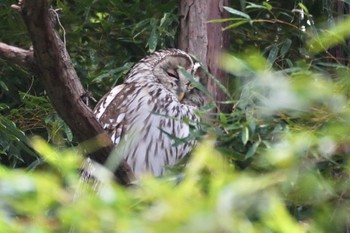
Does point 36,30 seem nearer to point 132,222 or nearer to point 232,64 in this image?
point 232,64

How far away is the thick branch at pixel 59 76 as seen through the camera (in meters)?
2.16

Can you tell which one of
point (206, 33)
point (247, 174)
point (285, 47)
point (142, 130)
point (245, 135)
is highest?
point (247, 174)

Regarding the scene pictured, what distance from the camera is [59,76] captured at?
226 cm

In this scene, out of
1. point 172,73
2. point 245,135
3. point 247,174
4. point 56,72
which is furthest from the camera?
point 172,73

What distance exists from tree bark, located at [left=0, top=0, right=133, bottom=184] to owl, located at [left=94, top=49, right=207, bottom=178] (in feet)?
2.07

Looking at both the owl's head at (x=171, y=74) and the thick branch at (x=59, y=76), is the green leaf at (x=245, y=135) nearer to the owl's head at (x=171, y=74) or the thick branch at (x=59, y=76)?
the thick branch at (x=59, y=76)

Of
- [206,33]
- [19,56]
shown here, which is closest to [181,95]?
[206,33]

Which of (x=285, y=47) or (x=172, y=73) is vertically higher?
(x=285, y=47)

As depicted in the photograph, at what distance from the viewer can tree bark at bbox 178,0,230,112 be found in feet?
10.2

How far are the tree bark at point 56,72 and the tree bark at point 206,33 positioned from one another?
75 centimetres

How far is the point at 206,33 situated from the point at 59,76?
0.96m

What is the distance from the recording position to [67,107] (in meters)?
2.33

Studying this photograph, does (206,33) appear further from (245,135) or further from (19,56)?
(245,135)

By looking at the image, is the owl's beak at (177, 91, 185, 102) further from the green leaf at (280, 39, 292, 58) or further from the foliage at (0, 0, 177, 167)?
the green leaf at (280, 39, 292, 58)
